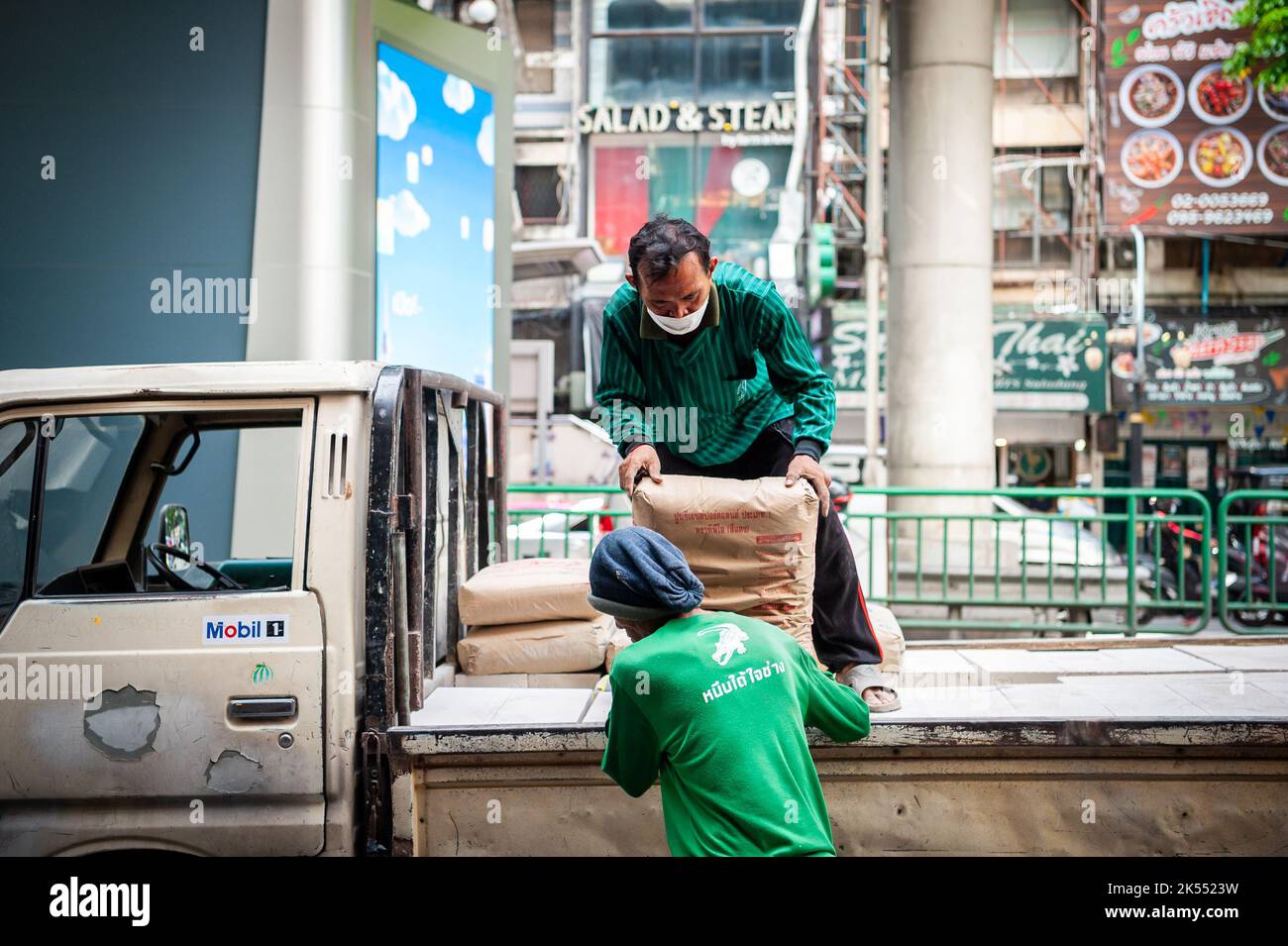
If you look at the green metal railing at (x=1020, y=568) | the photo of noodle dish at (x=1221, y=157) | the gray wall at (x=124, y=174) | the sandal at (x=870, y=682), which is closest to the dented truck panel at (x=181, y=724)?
the sandal at (x=870, y=682)

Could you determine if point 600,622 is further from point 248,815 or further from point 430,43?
point 430,43

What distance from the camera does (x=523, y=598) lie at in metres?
3.97

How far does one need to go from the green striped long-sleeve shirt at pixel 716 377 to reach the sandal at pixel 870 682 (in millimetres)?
734

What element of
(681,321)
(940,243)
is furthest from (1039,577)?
(681,321)

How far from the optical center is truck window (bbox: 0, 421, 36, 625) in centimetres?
331

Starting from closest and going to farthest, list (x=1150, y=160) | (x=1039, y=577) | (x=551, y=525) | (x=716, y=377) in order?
(x=716, y=377), (x=551, y=525), (x=1039, y=577), (x=1150, y=160)

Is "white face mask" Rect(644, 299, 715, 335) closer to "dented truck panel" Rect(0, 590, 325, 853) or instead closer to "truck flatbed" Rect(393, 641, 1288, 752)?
"truck flatbed" Rect(393, 641, 1288, 752)

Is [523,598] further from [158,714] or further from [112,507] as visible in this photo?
[112,507]

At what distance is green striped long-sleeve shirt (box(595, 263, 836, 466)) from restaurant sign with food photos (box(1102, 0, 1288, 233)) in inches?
709

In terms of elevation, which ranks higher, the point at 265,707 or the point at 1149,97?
the point at 1149,97

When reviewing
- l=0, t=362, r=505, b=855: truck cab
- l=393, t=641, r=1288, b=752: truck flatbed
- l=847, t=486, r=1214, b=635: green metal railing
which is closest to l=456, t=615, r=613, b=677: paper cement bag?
l=393, t=641, r=1288, b=752: truck flatbed

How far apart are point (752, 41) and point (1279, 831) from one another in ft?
78.2

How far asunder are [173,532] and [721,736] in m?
2.58
